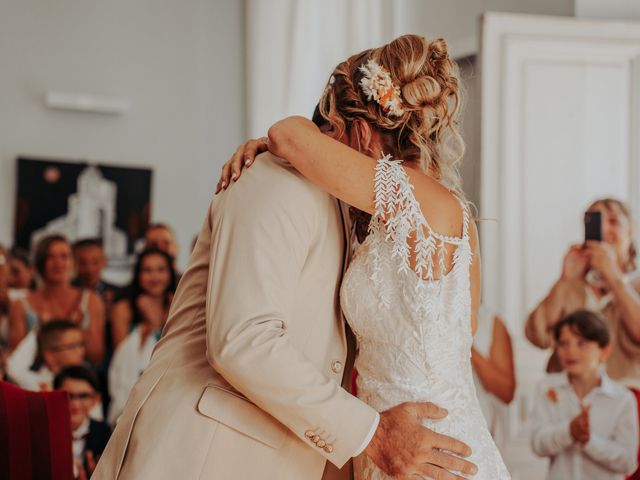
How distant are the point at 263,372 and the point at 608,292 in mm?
3053

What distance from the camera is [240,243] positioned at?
5.82 ft

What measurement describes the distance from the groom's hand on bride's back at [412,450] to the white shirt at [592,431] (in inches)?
96.8

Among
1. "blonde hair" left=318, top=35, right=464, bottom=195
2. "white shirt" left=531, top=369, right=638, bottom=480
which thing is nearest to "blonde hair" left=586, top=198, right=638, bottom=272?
"white shirt" left=531, top=369, right=638, bottom=480

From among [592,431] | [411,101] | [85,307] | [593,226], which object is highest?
[411,101]

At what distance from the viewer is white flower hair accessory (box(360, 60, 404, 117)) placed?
6.28 ft

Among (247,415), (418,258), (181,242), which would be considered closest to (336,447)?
(247,415)

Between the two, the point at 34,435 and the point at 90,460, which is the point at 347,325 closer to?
the point at 34,435

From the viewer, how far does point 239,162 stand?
195 cm

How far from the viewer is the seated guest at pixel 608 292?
4281 millimetres

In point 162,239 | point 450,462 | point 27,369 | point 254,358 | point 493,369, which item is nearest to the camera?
point 254,358

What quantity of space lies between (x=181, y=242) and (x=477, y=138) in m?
2.66

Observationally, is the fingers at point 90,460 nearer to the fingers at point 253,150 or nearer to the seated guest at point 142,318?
the seated guest at point 142,318

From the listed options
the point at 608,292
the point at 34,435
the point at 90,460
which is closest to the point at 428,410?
the point at 34,435

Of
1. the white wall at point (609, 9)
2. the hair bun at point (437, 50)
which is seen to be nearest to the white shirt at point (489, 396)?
the white wall at point (609, 9)
